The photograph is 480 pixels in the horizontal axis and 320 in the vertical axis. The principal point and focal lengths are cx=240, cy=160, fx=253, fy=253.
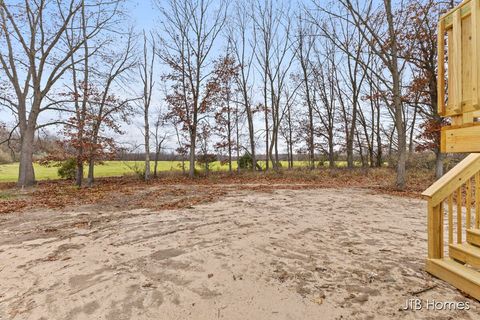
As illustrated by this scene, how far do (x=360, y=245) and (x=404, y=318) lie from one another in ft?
5.66

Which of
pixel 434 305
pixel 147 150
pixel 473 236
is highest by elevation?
pixel 147 150

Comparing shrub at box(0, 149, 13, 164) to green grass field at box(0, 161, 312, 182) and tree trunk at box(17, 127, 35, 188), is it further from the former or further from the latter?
tree trunk at box(17, 127, 35, 188)

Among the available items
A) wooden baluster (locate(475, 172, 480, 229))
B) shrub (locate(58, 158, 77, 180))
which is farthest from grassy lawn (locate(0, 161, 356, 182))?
wooden baluster (locate(475, 172, 480, 229))

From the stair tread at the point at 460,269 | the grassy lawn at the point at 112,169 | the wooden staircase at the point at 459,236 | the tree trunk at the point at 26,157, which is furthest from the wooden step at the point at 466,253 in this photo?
the grassy lawn at the point at 112,169

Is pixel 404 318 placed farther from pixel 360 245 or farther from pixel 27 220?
pixel 27 220

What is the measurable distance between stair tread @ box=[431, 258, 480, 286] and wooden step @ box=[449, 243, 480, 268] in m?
0.14

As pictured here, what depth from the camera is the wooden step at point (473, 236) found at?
325cm

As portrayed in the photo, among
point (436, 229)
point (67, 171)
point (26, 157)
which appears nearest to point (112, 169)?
point (67, 171)

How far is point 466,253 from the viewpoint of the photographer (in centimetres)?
303

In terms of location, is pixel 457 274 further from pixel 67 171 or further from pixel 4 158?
pixel 4 158

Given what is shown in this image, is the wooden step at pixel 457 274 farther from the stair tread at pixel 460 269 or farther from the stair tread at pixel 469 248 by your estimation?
the stair tread at pixel 469 248

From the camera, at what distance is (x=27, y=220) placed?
549 centimetres

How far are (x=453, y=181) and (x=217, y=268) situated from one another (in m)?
3.11

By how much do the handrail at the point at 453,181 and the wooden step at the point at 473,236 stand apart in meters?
0.74
